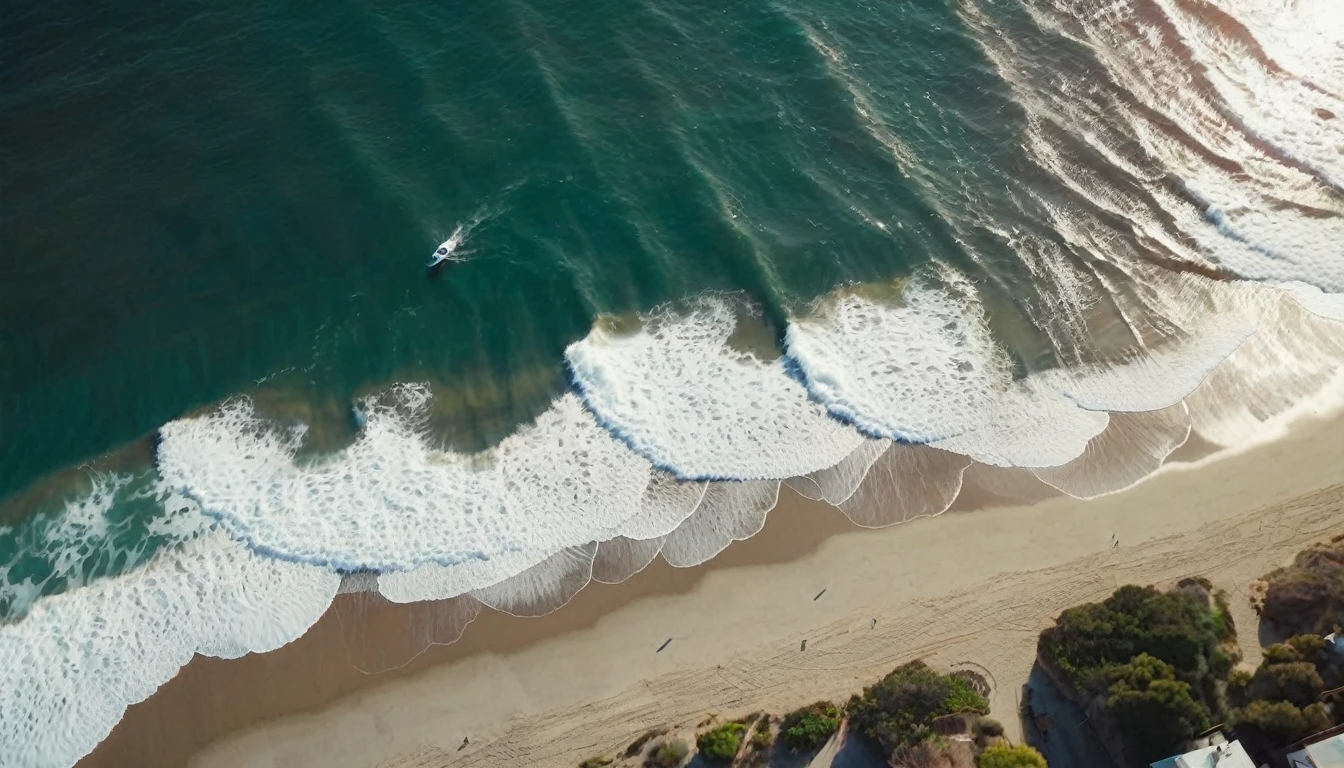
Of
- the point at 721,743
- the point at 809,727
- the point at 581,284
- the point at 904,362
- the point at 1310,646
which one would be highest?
the point at 1310,646

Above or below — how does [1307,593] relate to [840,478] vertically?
above

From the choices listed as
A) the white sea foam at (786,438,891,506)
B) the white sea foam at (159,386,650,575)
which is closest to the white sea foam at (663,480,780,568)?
the white sea foam at (786,438,891,506)

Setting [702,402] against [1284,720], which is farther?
[702,402]

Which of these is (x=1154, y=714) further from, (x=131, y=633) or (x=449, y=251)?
(x=131, y=633)

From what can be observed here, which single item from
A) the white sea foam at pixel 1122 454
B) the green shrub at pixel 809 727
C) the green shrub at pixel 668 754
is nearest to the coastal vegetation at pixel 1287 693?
the white sea foam at pixel 1122 454

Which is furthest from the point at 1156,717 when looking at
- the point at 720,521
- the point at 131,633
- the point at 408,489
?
the point at 131,633
